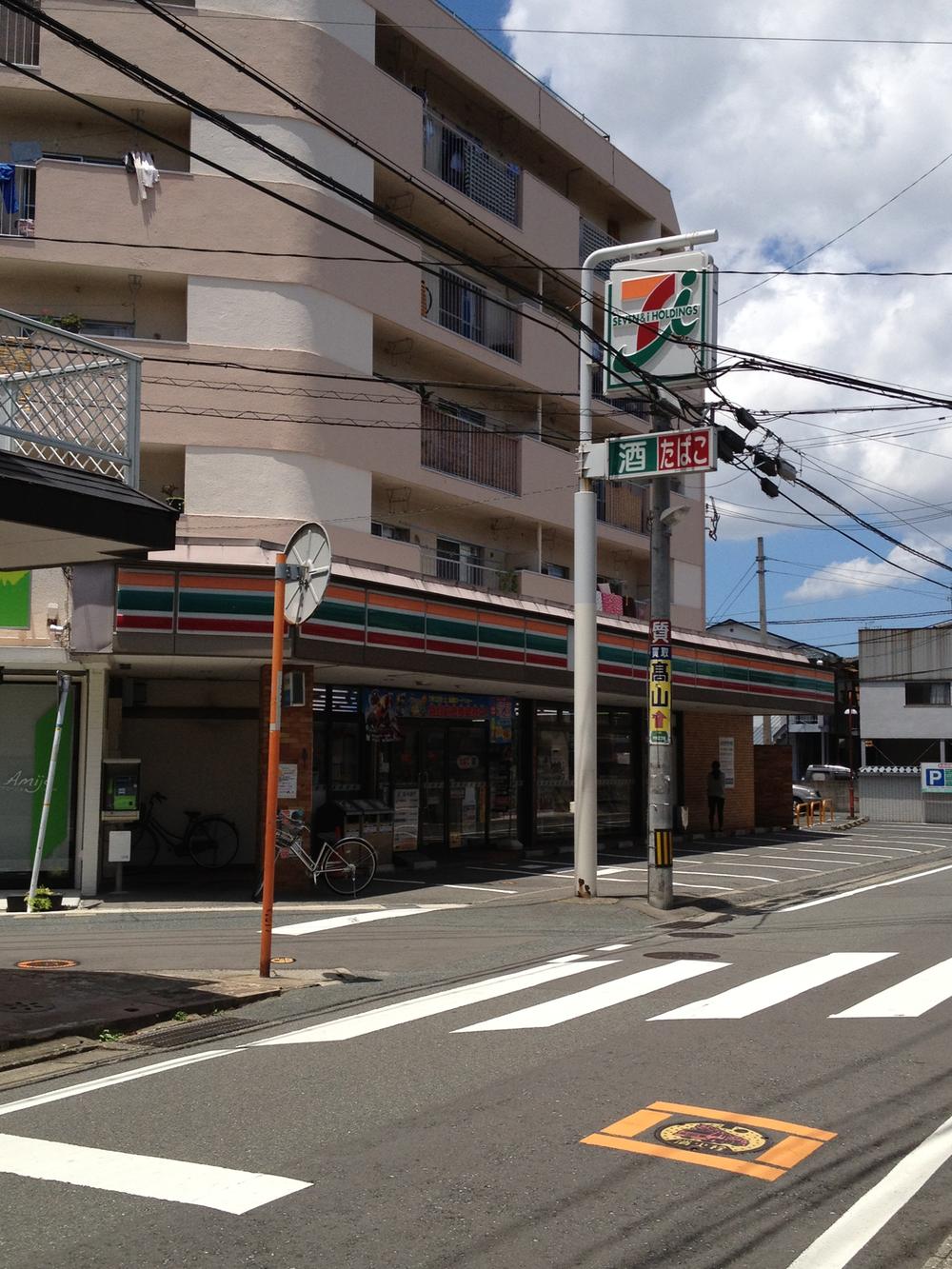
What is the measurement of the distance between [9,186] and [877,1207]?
2062 cm

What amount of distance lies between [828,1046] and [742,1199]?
3.07 m

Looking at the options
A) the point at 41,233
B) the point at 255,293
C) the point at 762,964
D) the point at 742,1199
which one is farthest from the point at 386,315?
the point at 742,1199

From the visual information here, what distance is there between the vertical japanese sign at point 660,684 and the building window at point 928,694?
4107cm

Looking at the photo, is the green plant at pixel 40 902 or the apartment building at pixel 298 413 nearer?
the green plant at pixel 40 902

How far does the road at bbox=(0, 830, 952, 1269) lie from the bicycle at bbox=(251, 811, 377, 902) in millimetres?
6562

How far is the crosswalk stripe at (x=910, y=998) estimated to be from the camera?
9141 millimetres

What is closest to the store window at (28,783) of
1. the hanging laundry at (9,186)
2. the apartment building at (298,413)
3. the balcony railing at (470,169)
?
the apartment building at (298,413)

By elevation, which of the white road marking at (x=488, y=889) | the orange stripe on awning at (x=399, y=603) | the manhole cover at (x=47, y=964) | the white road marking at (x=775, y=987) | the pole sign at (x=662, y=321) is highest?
the pole sign at (x=662, y=321)

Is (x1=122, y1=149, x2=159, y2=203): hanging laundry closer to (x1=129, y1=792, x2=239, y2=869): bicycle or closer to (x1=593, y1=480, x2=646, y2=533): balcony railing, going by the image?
(x1=129, y1=792, x2=239, y2=869): bicycle

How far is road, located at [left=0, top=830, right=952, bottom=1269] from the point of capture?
4777 millimetres

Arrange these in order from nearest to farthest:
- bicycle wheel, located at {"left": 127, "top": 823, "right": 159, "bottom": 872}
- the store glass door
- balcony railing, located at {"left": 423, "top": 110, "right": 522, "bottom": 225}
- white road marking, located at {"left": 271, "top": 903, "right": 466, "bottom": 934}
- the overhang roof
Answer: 1. the overhang roof
2. white road marking, located at {"left": 271, "top": 903, "right": 466, "bottom": 934}
3. bicycle wheel, located at {"left": 127, "top": 823, "right": 159, "bottom": 872}
4. the store glass door
5. balcony railing, located at {"left": 423, "top": 110, "right": 522, "bottom": 225}

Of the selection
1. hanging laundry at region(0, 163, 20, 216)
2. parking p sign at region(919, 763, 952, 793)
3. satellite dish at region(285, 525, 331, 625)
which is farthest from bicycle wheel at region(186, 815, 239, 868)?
parking p sign at region(919, 763, 952, 793)

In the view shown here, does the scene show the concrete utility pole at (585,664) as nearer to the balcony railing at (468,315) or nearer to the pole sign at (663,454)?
the pole sign at (663,454)

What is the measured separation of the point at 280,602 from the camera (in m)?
10.9
